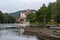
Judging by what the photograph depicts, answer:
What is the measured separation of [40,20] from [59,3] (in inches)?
1565

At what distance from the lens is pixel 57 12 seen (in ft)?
260

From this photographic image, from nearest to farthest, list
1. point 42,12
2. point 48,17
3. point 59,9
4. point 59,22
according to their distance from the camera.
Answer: point 59,9, point 59,22, point 48,17, point 42,12

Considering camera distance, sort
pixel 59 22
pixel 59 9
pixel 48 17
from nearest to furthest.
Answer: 1. pixel 59 9
2. pixel 59 22
3. pixel 48 17

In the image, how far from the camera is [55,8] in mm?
81125

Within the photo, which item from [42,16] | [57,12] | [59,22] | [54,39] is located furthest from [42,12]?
[54,39]

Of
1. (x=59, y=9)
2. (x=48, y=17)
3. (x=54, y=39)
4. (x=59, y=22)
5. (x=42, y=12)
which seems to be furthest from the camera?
(x=42, y=12)

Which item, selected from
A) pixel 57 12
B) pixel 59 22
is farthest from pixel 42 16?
pixel 57 12

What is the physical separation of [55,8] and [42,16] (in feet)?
109

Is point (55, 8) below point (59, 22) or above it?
above

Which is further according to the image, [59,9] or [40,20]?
[40,20]

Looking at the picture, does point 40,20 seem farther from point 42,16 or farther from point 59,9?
point 59,9

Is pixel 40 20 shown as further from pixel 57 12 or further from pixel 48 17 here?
pixel 57 12

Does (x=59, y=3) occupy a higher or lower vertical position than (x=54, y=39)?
higher

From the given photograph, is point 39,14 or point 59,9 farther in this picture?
point 39,14
